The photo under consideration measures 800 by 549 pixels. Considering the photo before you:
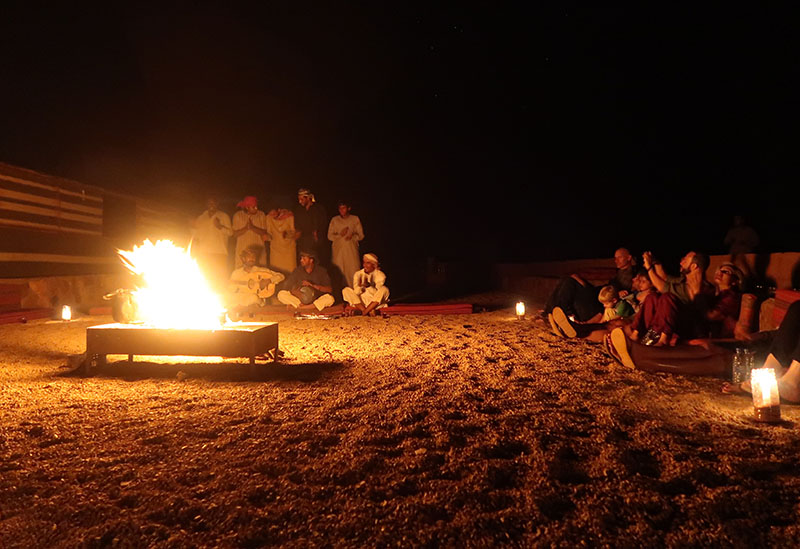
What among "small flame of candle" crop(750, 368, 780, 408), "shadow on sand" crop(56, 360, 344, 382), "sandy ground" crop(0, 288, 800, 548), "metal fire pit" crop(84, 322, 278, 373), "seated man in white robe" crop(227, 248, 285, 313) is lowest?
"sandy ground" crop(0, 288, 800, 548)

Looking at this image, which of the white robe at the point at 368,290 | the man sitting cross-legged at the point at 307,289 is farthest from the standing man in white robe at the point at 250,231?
the white robe at the point at 368,290

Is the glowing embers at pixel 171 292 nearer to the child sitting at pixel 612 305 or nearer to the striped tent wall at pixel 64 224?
the child sitting at pixel 612 305

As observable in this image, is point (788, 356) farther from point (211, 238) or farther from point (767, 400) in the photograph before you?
point (211, 238)

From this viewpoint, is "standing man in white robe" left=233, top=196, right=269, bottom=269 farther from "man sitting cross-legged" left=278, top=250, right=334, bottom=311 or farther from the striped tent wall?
the striped tent wall

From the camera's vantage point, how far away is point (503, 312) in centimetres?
1012

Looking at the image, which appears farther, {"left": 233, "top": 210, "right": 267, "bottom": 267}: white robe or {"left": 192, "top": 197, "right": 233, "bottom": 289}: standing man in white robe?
{"left": 233, "top": 210, "right": 267, "bottom": 267}: white robe

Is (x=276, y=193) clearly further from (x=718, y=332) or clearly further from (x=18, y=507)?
(x=18, y=507)

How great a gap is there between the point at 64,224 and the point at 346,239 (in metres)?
5.72

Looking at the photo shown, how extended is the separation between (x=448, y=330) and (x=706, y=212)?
17849mm

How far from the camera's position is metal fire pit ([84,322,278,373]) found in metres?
5.11

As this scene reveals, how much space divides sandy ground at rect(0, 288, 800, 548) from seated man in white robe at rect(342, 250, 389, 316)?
4385 millimetres

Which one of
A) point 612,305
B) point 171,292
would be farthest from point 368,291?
point 171,292

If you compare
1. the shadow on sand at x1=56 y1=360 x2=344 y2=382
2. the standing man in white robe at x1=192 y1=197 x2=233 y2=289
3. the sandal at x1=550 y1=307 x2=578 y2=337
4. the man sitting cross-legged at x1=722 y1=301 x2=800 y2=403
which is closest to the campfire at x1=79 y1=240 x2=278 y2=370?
the shadow on sand at x1=56 y1=360 x2=344 y2=382

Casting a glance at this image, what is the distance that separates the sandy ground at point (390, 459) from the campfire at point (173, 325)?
0.25 meters
